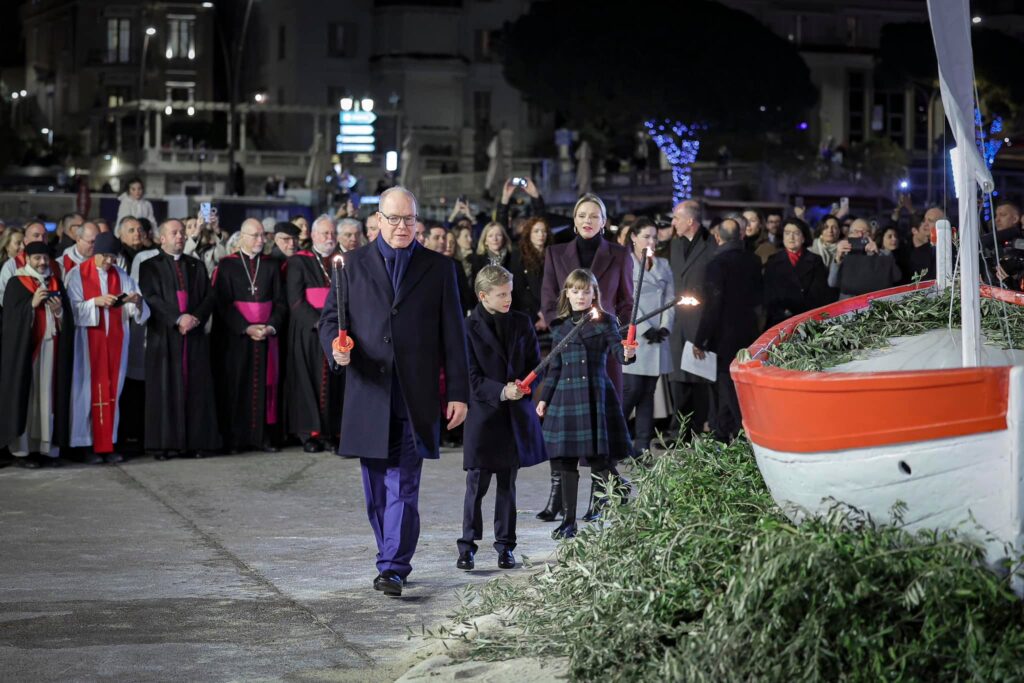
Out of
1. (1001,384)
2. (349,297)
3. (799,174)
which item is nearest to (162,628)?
(349,297)

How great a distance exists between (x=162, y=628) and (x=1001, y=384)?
4204mm

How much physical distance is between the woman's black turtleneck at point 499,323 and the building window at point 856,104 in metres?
79.7

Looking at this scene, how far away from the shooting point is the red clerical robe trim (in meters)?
14.3

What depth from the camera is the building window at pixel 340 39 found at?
85.2 metres

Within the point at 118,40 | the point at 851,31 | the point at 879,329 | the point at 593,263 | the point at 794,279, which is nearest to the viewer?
the point at 879,329

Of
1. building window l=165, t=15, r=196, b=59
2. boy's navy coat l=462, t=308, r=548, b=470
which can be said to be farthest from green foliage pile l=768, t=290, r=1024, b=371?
building window l=165, t=15, r=196, b=59

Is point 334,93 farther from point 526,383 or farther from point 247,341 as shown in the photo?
point 526,383

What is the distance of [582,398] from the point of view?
10398 mm

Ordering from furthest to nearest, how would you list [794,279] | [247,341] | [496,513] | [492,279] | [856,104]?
[856,104]
[794,279]
[247,341]
[492,279]
[496,513]

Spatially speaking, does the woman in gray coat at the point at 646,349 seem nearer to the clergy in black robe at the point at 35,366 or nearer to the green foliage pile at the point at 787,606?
the clergy in black robe at the point at 35,366

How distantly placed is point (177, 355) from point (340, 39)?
72839 mm

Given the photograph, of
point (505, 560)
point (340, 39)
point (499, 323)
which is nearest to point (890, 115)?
point (340, 39)

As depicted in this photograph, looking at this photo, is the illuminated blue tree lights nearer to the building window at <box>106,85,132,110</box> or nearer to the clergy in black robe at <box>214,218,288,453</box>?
the building window at <box>106,85,132,110</box>

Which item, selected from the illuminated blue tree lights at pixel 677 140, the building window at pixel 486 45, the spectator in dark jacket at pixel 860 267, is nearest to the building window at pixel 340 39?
the building window at pixel 486 45
